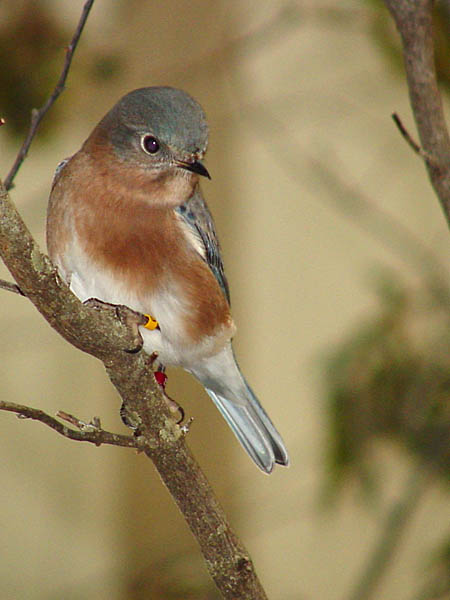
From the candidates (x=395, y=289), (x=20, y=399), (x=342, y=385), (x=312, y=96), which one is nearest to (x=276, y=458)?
(x=342, y=385)

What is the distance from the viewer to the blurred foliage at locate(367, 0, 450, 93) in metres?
2.15

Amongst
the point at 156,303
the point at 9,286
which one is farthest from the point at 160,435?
the point at 156,303

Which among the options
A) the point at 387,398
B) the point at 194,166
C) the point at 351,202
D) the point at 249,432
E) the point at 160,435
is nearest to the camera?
the point at 160,435

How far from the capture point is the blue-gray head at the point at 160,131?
70.4 inches

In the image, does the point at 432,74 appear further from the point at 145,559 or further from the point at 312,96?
the point at 145,559

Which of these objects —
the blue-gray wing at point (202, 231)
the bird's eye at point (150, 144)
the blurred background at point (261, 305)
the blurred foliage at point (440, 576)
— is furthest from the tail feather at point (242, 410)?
the blurred background at point (261, 305)

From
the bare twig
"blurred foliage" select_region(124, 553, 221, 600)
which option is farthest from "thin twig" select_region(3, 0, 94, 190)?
the bare twig

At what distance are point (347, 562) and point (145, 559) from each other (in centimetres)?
102

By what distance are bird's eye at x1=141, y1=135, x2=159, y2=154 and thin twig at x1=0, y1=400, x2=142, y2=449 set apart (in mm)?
780

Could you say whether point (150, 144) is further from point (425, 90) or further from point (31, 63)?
point (31, 63)

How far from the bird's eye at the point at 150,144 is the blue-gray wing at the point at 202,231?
16 cm

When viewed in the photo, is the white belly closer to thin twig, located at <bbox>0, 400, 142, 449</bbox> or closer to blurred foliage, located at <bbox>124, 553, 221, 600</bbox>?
thin twig, located at <bbox>0, 400, 142, 449</bbox>

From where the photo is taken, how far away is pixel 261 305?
13.0 ft

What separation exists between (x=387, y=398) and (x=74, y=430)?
137 cm
